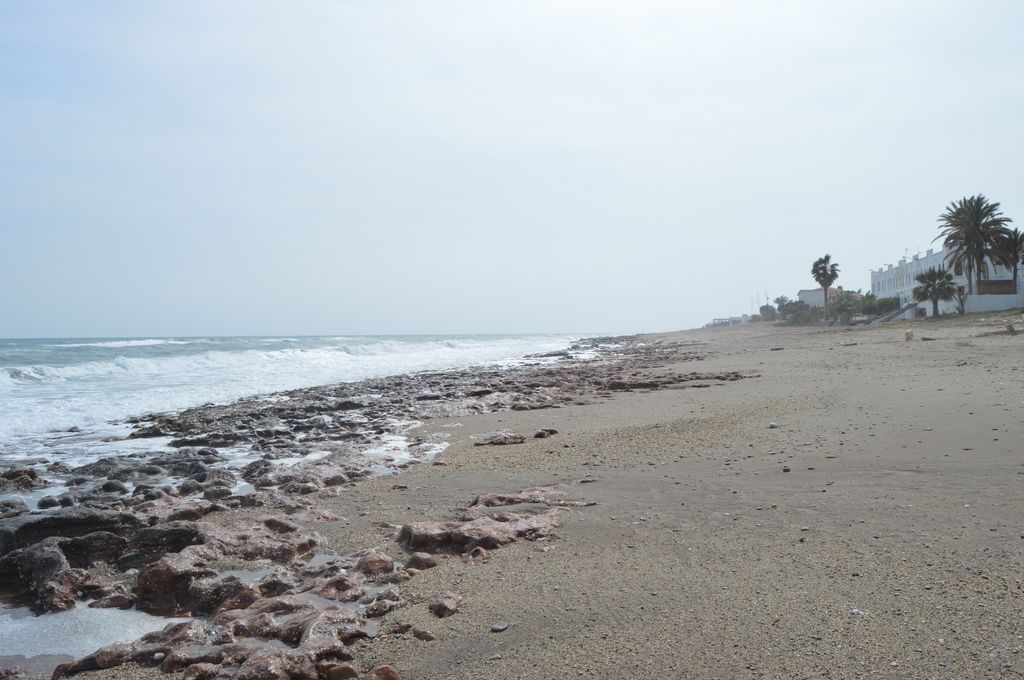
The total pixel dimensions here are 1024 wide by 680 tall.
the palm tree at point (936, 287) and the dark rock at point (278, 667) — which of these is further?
the palm tree at point (936, 287)

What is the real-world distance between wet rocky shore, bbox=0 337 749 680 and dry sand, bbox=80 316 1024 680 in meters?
0.20

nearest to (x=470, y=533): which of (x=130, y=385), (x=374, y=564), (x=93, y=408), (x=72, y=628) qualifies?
(x=374, y=564)

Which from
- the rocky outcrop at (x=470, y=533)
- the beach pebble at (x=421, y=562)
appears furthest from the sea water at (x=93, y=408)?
the rocky outcrop at (x=470, y=533)

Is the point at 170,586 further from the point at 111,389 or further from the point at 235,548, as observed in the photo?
the point at 111,389

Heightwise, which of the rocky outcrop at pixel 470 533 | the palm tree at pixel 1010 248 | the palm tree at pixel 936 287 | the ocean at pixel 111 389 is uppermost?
the palm tree at pixel 1010 248

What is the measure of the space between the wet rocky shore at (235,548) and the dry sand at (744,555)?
0.20 m

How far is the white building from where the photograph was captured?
43.5 metres

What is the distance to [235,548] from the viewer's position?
4754 mm

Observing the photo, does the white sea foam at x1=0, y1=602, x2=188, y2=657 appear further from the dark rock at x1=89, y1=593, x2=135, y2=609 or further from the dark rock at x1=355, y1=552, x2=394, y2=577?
the dark rock at x1=355, y1=552, x2=394, y2=577

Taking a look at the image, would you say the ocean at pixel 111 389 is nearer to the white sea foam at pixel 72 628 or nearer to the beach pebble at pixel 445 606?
the white sea foam at pixel 72 628

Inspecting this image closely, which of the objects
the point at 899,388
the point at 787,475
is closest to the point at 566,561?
the point at 787,475

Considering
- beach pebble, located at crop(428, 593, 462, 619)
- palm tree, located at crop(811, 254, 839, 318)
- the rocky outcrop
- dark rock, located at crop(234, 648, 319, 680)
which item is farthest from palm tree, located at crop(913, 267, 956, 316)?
dark rock, located at crop(234, 648, 319, 680)

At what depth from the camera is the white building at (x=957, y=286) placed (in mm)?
43519

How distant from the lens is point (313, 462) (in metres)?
8.23
